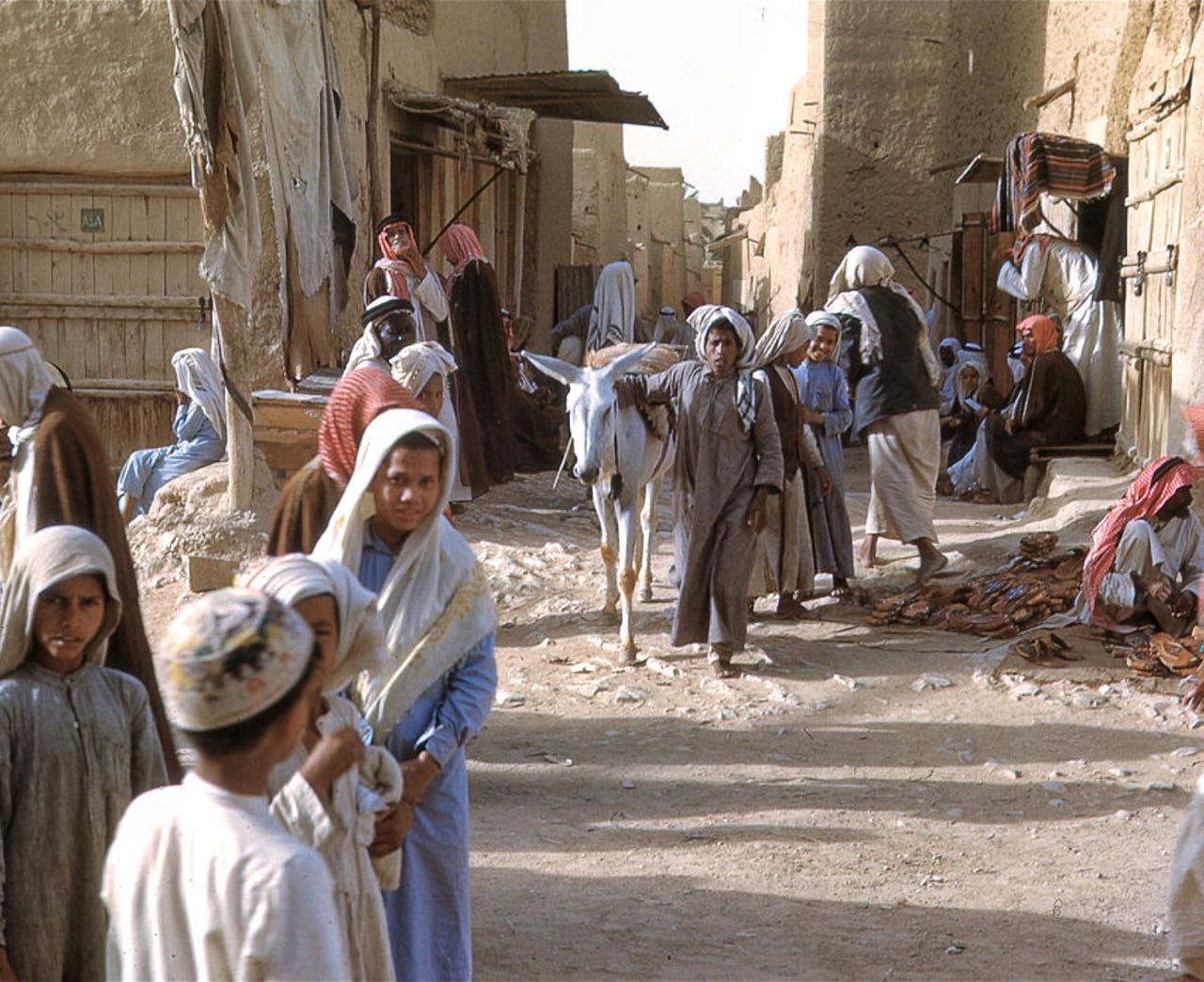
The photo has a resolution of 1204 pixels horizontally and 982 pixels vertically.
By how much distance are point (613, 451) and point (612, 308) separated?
6354mm

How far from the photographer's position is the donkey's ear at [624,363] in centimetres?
793

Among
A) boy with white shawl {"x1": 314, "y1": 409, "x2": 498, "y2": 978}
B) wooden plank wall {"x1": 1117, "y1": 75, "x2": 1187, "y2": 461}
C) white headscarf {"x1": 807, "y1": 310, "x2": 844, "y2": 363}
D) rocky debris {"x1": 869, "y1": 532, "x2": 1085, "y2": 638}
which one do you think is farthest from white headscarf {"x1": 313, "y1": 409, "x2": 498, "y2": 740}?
wooden plank wall {"x1": 1117, "y1": 75, "x2": 1187, "y2": 461}

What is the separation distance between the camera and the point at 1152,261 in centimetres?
1024

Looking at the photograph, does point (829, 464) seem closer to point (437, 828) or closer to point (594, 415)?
point (594, 415)

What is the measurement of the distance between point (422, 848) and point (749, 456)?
434cm

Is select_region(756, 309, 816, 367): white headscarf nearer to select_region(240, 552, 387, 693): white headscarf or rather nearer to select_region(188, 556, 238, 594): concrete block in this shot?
select_region(188, 556, 238, 594): concrete block

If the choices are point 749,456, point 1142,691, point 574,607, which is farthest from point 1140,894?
point 574,607

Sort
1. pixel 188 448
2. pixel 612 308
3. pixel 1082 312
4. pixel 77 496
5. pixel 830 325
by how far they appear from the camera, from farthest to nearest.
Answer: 1. pixel 612 308
2. pixel 1082 312
3. pixel 188 448
4. pixel 830 325
5. pixel 77 496

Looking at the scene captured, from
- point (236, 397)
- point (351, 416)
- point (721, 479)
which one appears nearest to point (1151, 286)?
point (721, 479)

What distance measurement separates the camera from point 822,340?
29.6 ft

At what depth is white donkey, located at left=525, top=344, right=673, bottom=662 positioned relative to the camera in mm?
7828

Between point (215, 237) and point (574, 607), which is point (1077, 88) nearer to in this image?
point (574, 607)

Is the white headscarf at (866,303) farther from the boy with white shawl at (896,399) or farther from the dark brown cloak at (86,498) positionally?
the dark brown cloak at (86,498)

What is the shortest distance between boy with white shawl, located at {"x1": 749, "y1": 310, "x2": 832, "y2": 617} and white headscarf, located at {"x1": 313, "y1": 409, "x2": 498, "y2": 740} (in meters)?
4.80
